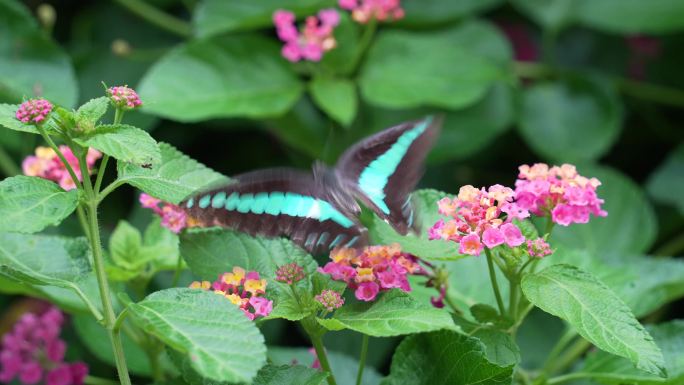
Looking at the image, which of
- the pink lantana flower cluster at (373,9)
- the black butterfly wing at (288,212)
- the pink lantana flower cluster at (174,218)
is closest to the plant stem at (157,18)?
the pink lantana flower cluster at (373,9)

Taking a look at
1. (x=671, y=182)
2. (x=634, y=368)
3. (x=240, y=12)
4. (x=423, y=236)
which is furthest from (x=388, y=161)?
(x=671, y=182)

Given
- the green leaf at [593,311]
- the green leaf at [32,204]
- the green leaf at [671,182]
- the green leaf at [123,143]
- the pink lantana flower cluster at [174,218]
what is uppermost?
the green leaf at [123,143]

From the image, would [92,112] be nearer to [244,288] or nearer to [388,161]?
[244,288]

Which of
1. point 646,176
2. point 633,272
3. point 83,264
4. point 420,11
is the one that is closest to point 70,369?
A: point 83,264

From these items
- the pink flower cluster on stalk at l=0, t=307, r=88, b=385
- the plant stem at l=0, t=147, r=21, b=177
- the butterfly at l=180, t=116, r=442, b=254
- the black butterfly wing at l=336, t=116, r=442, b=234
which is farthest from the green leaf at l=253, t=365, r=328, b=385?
the plant stem at l=0, t=147, r=21, b=177

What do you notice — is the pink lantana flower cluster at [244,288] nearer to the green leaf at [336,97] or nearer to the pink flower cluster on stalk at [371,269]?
the pink flower cluster on stalk at [371,269]

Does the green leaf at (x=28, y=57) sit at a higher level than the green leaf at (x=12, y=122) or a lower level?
lower

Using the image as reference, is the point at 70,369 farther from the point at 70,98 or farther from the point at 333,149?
the point at 333,149
